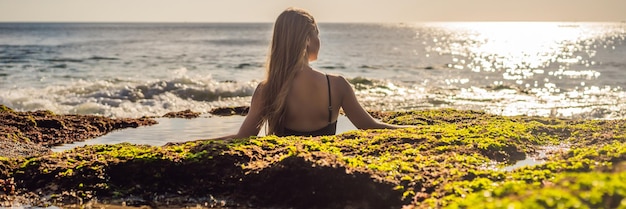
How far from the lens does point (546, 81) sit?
29562 mm

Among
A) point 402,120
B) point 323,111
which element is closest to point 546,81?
point 402,120

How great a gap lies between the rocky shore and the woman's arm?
70cm

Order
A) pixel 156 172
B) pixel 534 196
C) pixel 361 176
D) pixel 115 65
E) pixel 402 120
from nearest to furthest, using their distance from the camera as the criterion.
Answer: pixel 534 196
pixel 361 176
pixel 156 172
pixel 402 120
pixel 115 65

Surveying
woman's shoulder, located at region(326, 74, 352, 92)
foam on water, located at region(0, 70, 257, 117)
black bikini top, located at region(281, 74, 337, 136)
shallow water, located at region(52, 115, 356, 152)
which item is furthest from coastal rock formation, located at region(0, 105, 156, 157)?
foam on water, located at region(0, 70, 257, 117)

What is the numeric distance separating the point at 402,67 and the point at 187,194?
116ft

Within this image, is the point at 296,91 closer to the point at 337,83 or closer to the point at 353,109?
the point at 337,83

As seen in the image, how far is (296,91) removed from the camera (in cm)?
605

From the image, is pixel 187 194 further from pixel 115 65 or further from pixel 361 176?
pixel 115 65

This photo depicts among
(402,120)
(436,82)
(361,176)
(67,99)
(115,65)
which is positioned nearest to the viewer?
(361,176)

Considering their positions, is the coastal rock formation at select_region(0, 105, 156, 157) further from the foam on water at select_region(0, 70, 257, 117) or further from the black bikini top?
the foam on water at select_region(0, 70, 257, 117)

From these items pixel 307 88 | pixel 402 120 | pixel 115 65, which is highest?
pixel 307 88

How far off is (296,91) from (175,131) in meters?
3.52

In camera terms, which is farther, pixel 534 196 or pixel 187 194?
pixel 187 194

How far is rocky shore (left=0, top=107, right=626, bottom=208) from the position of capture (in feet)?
13.9
